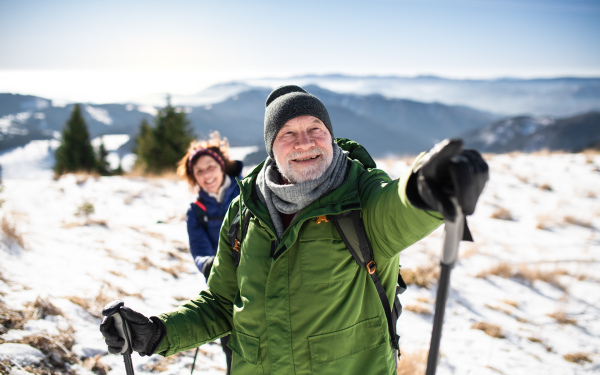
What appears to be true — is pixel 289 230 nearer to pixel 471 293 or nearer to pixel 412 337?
pixel 412 337

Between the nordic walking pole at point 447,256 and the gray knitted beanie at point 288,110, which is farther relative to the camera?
the gray knitted beanie at point 288,110

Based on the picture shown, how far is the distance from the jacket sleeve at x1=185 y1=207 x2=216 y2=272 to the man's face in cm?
163

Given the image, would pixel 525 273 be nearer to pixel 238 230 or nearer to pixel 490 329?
pixel 490 329

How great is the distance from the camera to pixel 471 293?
498 centimetres

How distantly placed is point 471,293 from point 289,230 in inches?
177

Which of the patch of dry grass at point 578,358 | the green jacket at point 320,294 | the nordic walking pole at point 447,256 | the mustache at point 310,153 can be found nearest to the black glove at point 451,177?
the nordic walking pole at point 447,256

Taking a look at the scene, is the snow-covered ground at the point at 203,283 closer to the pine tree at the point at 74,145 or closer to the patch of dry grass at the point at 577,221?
the patch of dry grass at the point at 577,221

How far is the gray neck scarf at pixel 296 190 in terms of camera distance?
1598 mm

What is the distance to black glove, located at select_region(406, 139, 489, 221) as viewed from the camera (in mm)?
957

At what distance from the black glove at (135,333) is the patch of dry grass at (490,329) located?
375 cm

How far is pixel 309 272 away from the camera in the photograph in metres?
1.51

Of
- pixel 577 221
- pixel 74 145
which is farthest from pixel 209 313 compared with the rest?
pixel 74 145

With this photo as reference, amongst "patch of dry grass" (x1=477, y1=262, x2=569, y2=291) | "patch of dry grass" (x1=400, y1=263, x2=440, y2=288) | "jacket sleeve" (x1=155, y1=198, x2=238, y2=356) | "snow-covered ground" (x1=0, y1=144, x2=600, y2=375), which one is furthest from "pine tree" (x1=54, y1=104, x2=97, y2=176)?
"jacket sleeve" (x1=155, y1=198, x2=238, y2=356)

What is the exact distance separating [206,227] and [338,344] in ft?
7.16
